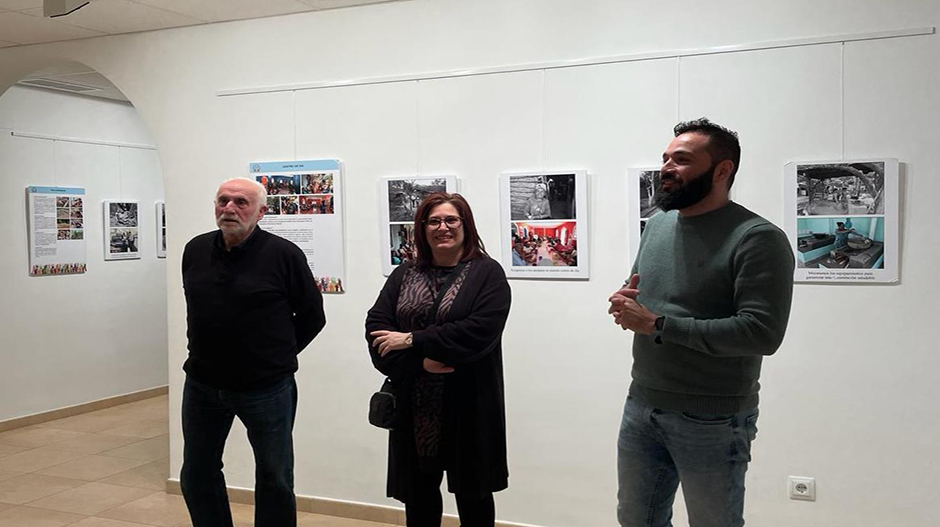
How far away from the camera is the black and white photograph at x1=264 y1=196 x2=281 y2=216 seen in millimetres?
4727

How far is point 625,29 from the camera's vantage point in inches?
156

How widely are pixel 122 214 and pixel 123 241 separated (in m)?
0.23

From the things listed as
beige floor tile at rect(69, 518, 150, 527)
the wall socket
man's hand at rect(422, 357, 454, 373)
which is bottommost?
beige floor tile at rect(69, 518, 150, 527)

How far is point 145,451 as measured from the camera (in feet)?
19.9

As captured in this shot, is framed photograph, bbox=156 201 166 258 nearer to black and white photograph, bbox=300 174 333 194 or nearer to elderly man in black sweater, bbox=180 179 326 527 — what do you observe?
black and white photograph, bbox=300 174 333 194

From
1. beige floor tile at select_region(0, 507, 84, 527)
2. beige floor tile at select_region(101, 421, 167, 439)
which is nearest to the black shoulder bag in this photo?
beige floor tile at select_region(0, 507, 84, 527)

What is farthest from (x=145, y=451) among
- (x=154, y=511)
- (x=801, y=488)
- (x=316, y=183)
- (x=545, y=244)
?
(x=801, y=488)

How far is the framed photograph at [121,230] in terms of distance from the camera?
24.2ft

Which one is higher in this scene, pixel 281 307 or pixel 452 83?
pixel 452 83

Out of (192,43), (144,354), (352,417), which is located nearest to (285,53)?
(192,43)

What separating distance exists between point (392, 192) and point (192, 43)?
59.8 inches

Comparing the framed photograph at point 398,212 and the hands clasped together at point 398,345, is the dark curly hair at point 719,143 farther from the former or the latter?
the framed photograph at point 398,212

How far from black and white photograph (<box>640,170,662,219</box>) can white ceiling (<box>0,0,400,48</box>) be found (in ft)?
5.32

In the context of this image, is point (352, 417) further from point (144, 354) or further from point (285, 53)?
point (144, 354)
